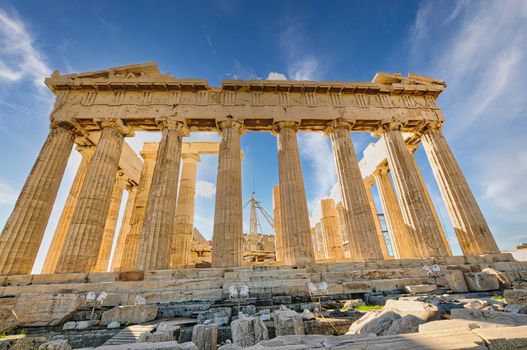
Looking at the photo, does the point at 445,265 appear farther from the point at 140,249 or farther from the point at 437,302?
the point at 140,249

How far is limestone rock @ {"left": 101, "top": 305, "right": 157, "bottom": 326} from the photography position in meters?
6.05

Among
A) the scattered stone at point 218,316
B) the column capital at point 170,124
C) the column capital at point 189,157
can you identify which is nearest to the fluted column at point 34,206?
the column capital at point 170,124

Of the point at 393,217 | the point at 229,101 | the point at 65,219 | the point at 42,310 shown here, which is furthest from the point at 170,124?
the point at 393,217

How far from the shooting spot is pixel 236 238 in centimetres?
1147

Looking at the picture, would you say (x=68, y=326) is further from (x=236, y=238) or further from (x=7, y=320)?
(x=236, y=238)

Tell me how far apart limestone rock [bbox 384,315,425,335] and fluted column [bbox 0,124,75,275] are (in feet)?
47.5

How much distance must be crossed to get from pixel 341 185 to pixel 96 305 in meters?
11.8

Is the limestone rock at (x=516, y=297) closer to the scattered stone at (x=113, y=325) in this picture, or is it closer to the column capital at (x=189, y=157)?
the scattered stone at (x=113, y=325)

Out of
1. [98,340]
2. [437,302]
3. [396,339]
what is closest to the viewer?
[396,339]

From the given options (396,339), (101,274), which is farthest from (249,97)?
(396,339)

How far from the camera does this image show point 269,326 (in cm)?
474

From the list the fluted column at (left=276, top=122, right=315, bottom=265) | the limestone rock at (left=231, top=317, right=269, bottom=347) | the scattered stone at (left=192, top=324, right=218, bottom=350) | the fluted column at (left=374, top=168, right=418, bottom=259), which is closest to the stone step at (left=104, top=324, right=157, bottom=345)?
the scattered stone at (left=192, top=324, right=218, bottom=350)

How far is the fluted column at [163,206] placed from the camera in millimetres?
10969

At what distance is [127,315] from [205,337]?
11.3 ft
